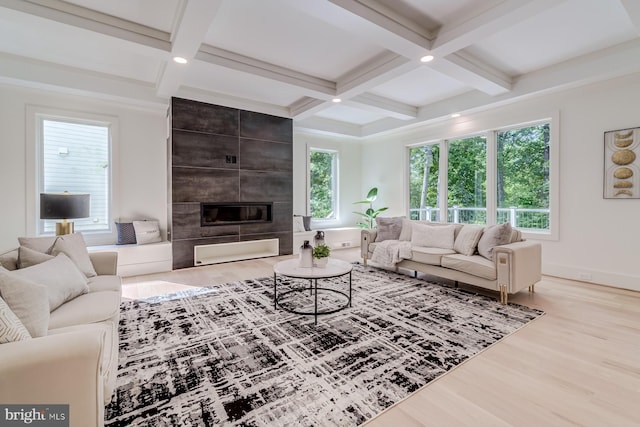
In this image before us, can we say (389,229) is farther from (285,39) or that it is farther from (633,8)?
(633,8)

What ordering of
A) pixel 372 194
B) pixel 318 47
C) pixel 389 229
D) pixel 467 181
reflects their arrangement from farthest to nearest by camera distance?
pixel 372 194, pixel 467 181, pixel 389 229, pixel 318 47

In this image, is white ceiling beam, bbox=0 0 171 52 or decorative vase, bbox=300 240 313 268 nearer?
white ceiling beam, bbox=0 0 171 52

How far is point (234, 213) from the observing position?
5.49 metres

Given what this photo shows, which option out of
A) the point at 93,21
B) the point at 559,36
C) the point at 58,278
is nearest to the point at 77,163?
the point at 93,21

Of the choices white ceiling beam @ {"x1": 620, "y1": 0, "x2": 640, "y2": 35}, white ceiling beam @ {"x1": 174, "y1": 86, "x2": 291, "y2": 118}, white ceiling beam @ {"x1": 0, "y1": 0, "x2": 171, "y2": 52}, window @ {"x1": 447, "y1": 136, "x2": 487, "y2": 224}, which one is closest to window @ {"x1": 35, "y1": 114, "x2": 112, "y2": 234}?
white ceiling beam @ {"x1": 174, "y1": 86, "x2": 291, "y2": 118}

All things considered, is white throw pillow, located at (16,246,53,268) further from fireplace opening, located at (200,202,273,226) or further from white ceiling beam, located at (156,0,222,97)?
fireplace opening, located at (200,202,273,226)

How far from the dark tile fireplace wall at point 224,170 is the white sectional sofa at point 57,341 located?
271 cm

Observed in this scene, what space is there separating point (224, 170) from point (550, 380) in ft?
16.5

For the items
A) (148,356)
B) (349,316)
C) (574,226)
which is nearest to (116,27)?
(148,356)

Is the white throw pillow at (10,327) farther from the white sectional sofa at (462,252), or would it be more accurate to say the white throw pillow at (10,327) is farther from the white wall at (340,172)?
the white wall at (340,172)

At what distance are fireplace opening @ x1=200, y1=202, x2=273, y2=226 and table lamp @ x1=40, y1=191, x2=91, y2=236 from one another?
66.8 inches

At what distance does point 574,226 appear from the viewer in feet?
13.9

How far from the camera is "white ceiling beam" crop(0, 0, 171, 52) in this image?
8.63ft

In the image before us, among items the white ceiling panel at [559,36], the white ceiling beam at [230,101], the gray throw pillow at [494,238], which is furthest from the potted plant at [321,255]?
the white ceiling beam at [230,101]
